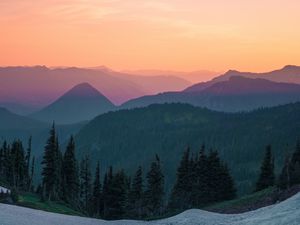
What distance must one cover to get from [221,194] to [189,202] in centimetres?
762

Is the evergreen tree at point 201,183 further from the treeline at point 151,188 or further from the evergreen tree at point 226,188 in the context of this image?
the evergreen tree at point 226,188

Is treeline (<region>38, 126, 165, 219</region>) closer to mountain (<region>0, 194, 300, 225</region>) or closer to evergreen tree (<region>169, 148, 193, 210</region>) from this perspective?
evergreen tree (<region>169, 148, 193, 210</region>)

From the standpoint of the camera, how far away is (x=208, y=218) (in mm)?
54594

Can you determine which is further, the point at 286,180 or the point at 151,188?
the point at 151,188

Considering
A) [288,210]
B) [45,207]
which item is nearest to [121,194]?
[45,207]

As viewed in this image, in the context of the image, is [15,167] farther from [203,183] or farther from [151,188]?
[203,183]

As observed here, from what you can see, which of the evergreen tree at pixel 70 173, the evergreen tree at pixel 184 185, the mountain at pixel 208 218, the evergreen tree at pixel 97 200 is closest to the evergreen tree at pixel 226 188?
the evergreen tree at pixel 184 185

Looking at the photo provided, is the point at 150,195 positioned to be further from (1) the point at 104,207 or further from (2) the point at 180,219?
(2) the point at 180,219

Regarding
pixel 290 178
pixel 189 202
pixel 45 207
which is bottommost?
pixel 189 202

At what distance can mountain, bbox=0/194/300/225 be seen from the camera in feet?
142

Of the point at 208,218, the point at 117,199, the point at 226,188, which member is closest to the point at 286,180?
the point at 208,218

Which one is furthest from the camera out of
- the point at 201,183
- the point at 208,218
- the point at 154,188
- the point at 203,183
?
the point at 154,188

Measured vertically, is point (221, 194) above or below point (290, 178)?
below

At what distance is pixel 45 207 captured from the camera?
69.9 meters
